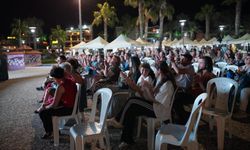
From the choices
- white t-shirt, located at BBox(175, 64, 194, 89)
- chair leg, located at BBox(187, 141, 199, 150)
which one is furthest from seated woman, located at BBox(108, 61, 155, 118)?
chair leg, located at BBox(187, 141, 199, 150)

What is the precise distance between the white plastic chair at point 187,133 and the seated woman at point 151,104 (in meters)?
0.66

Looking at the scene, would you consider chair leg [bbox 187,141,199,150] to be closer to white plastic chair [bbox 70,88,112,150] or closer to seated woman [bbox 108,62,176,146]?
seated woman [bbox 108,62,176,146]

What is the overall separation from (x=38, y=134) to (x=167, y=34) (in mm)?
65105

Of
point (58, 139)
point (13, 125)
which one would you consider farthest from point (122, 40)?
point (58, 139)

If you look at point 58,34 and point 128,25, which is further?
point 58,34

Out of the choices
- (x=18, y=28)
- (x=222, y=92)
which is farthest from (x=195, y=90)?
(x=18, y=28)

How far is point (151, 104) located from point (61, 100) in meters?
1.59

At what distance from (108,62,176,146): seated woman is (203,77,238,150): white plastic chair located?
805mm

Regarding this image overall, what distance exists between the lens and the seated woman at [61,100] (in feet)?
16.6

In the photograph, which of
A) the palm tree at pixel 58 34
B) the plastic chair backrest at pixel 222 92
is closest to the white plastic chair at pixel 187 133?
the plastic chair backrest at pixel 222 92

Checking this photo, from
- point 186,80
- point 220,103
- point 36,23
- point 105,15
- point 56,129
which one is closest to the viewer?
point 56,129

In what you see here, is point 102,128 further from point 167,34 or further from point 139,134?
point 167,34

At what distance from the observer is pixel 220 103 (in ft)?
17.0

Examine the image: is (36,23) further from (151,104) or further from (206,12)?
(151,104)
